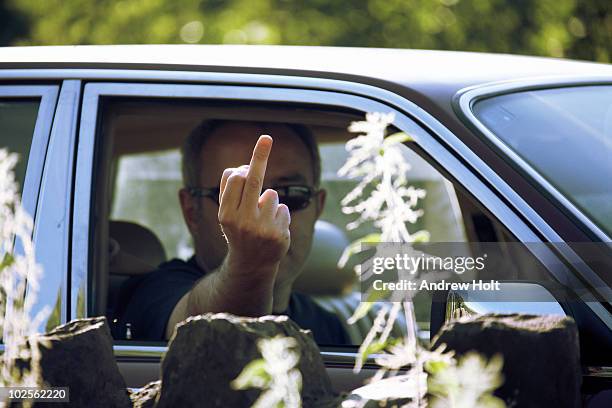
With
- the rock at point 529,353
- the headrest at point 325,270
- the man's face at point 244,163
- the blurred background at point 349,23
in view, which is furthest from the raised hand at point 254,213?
the blurred background at point 349,23

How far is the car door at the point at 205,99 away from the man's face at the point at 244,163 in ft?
1.30

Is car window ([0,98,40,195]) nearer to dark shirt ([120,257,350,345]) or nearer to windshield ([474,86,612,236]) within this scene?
dark shirt ([120,257,350,345])

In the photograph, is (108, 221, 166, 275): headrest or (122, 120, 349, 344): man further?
(108, 221, 166, 275): headrest

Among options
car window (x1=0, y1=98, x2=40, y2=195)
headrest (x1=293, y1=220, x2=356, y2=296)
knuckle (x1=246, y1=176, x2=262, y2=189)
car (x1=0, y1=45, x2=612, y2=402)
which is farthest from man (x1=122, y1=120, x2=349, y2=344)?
headrest (x1=293, y1=220, x2=356, y2=296)

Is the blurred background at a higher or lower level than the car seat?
higher

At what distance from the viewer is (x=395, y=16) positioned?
1102 centimetres

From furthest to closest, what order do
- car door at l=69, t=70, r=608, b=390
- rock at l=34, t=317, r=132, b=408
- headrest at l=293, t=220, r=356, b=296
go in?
headrest at l=293, t=220, r=356, b=296
car door at l=69, t=70, r=608, b=390
rock at l=34, t=317, r=132, b=408

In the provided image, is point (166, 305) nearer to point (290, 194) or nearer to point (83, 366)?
point (290, 194)

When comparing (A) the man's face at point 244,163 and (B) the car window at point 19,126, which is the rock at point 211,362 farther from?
(A) the man's face at point 244,163

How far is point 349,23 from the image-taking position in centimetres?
1109

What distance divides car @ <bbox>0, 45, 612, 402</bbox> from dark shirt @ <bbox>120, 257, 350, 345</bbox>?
6cm

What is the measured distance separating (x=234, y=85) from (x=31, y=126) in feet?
1.75

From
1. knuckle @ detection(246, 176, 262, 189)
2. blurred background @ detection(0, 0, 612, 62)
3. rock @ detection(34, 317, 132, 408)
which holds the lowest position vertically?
rock @ detection(34, 317, 132, 408)

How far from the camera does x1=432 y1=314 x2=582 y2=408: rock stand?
1891 millimetres
